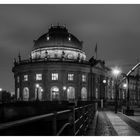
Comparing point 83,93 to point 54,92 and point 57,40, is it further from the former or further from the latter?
point 57,40

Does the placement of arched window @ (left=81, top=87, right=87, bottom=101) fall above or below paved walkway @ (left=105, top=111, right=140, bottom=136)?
above

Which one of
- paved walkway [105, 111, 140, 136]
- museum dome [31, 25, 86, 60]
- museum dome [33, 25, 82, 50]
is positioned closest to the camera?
paved walkway [105, 111, 140, 136]

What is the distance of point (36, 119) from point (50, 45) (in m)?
87.8

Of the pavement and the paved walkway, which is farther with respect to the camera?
the paved walkway

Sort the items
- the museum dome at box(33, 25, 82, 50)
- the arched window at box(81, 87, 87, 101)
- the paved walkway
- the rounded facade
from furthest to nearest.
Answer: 1. the museum dome at box(33, 25, 82, 50)
2. the arched window at box(81, 87, 87, 101)
3. the rounded facade
4. the paved walkway

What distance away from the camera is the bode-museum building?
82.3m

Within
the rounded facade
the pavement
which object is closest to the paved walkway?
the pavement

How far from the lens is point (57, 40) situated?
9200 centimetres

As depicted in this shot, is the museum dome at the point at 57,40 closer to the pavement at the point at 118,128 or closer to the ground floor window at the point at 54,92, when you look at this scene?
the ground floor window at the point at 54,92

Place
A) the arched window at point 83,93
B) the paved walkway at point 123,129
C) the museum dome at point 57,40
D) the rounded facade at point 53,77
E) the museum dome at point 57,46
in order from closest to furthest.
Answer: the paved walkway at point 123,129
the rounded facade at point 53,77
the arched window at point 83,93
the museum dome at point 57,46
the museum dome at point 57,40

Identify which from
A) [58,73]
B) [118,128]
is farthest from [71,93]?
[118,128]

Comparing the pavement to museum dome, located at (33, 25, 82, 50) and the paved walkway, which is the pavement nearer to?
the paved walkway

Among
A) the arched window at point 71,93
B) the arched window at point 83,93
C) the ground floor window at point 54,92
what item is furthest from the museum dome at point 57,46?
the ground floor window at point 54,92

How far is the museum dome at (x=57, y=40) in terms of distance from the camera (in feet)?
301
